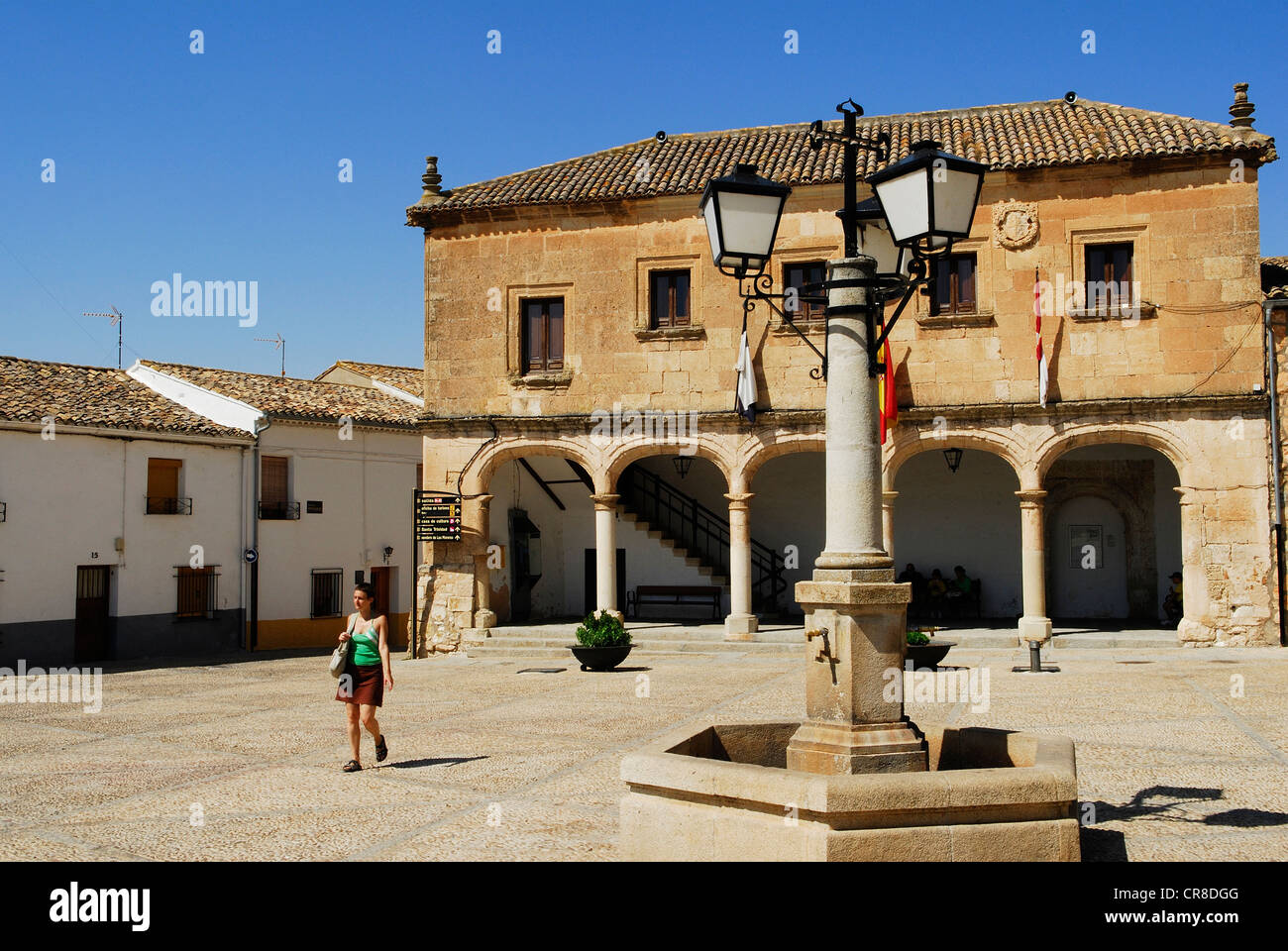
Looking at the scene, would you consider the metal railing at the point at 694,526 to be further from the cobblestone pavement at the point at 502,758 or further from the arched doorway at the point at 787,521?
the cobblestone pavement at the point at 502,758

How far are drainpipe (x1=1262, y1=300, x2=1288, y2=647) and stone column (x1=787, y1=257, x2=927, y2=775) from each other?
44.7 feet

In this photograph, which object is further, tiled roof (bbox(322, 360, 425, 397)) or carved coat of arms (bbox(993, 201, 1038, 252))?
tiled roof (bbox(322, 360, 425, 397))

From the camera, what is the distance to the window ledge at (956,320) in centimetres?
1766

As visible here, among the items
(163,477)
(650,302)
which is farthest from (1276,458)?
(163,477)

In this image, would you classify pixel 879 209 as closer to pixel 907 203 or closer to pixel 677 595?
Result: pixel 907 203

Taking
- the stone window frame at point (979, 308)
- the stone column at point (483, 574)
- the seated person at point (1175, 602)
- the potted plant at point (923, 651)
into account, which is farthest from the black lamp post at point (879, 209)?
the seated person at point (1175, 602)

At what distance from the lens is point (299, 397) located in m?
27.9

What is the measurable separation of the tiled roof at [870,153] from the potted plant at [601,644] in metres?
7.59

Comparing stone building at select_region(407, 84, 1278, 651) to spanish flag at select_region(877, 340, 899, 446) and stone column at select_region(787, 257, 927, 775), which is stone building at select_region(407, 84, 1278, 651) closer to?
spanish flag at select_region(877, 340, 899, 446)

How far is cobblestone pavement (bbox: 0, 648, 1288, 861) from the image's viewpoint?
6305 mm

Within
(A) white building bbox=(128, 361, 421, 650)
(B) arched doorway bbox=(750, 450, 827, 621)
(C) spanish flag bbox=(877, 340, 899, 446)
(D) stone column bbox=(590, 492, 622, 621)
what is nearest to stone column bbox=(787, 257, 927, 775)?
(C) spanish flag bbox=(877, 340, 899, 446)

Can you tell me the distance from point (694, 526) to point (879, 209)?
652 inches

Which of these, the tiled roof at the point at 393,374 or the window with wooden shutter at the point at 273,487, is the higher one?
the tiled roof at the point at 393,374

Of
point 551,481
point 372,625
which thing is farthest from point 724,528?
point 372,625
